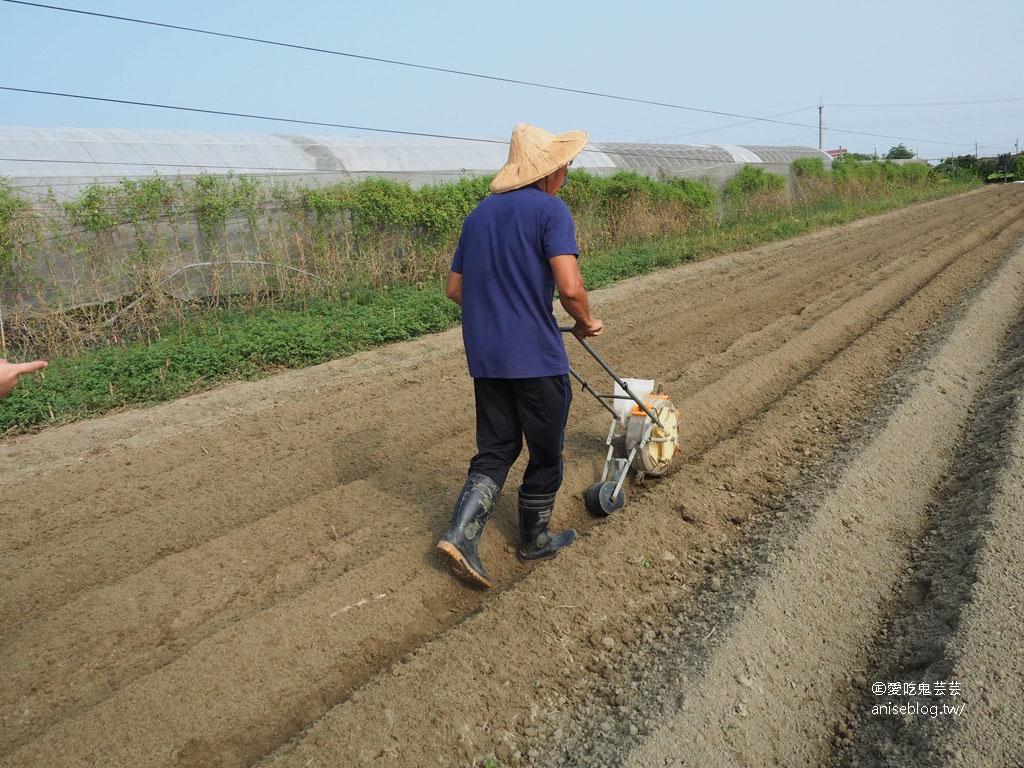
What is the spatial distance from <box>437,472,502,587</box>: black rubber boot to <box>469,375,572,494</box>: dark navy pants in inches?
3.4

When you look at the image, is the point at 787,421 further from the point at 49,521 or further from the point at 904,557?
the point at 49,521

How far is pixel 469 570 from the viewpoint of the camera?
371cm

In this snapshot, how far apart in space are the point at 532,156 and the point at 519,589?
2.03 meters

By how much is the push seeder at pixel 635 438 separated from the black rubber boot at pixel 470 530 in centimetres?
101

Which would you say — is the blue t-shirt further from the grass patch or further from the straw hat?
the grass patch

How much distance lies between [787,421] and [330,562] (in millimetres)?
3594

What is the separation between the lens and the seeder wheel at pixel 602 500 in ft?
15.1

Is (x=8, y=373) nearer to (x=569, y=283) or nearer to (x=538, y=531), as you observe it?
(x=569, y=283)

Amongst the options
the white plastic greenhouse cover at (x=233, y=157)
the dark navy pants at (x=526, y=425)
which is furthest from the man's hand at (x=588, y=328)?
the white plastic greenhouse cover at (x=233, y=157)

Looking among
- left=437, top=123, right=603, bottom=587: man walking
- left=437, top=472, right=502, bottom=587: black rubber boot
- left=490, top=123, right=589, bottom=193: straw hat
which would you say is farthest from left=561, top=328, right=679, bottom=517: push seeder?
left=490, top=123, right=589, bottom=193: straw hat

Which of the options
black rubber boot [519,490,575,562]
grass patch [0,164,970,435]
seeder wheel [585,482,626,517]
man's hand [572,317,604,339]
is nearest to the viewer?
man's hand [572,317,604,339]

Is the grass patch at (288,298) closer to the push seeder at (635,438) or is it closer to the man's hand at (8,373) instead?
the push seeder at (635,438)

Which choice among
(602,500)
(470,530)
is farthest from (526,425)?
(602,500)

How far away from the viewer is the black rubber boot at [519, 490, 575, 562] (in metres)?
4.00
